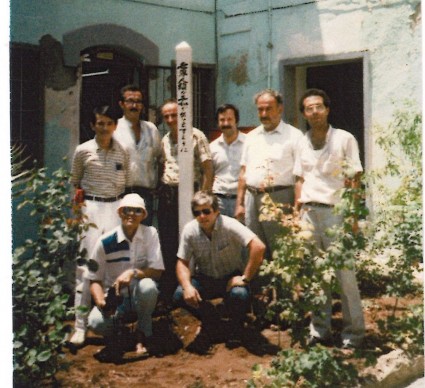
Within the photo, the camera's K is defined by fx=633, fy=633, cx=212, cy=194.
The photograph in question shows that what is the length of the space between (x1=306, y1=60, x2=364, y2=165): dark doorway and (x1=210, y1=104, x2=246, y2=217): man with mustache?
128 inches

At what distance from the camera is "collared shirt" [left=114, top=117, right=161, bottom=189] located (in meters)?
5.26

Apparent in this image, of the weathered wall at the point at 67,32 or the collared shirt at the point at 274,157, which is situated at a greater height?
the weathered wall at the point at 67,32

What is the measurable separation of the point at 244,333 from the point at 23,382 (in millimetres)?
1792

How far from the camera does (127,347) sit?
456cm

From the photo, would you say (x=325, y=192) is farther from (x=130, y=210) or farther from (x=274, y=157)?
(x=130, y=210)

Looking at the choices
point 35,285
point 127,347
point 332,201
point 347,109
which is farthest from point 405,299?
point 347,109

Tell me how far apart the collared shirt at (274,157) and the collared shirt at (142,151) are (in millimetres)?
846

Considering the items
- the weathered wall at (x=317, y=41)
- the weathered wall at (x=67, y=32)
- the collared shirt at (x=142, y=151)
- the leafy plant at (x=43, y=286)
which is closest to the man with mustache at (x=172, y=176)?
the collared shirt at (x=142, y=151)

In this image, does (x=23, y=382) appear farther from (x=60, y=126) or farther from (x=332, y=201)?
(x=60, y=126)

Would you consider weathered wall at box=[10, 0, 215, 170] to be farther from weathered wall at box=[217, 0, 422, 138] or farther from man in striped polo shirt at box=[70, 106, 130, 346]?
man in striped polo shirt at box=[70, 106, 130, 346]

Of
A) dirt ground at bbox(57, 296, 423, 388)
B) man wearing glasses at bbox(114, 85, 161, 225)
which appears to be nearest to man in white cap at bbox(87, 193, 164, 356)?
dirt ground at bbox(57, 296, 423, 388)

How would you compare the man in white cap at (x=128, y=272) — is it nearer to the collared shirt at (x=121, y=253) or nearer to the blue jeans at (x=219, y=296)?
the collared shirt at (x=121, y=253)

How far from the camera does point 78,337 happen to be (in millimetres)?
4570

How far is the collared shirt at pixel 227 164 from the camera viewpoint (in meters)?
5.61
